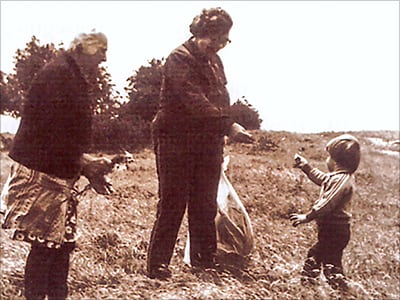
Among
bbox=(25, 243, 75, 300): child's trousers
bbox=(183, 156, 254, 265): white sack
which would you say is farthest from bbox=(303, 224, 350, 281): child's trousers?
bbox=(25, 243, 75, 300): child's trousers

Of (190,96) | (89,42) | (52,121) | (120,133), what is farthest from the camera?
(120,133)

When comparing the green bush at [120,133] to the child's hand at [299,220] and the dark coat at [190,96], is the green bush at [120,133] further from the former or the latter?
the child's hand at [299,220]

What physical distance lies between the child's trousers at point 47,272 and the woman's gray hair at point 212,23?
1677 millimetres

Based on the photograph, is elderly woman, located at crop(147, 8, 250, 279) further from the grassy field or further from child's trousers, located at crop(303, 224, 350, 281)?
child's trousers, located at crop(303, 224, 350, 281)

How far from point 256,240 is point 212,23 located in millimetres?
1757

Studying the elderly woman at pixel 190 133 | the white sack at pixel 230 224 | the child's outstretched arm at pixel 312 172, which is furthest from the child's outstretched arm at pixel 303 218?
the elderly woman at pixel 190 133

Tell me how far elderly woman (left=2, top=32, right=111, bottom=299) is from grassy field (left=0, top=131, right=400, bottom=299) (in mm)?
391

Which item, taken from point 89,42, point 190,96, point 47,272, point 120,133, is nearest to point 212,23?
point 190,96

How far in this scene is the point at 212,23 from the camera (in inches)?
179

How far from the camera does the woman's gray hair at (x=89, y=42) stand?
4082 mm

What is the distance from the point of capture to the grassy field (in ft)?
14.6

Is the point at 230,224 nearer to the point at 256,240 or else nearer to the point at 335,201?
the point at 256,240

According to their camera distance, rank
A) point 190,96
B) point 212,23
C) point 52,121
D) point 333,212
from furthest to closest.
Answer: point 333,212 → point 212,23 → point 190,96 → point 52,121

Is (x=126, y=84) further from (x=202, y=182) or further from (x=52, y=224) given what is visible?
(x=52, y=224)
